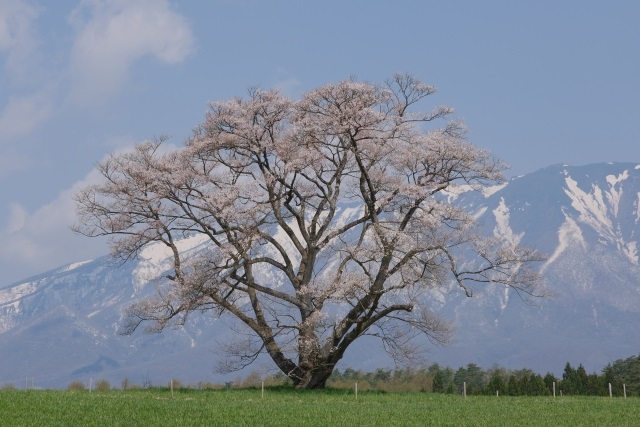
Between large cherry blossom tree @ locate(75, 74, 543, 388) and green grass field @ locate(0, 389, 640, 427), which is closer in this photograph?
green grass field @ locate(0, 389, 640, 427)

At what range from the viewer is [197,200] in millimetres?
50344

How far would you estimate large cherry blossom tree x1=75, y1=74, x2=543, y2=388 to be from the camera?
46750mm

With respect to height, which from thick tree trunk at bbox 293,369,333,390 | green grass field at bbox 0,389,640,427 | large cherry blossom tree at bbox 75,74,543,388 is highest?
large cherry blossom tree at bbox 75,74,543,388

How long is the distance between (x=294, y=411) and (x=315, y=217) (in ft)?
54.7

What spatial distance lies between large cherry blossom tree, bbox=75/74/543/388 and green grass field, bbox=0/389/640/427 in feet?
18.5

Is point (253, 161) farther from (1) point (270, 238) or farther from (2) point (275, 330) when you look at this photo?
(2) point (275, 330)

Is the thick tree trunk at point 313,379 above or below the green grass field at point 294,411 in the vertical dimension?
above

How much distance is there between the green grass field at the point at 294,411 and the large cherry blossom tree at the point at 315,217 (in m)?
5.65

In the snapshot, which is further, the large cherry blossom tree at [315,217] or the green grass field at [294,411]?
the large cherry blossom tree at [315,217]

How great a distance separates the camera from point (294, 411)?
34.5m

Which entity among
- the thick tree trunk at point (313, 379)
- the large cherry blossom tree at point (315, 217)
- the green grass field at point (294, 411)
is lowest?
the green grass field at point (294, 411)

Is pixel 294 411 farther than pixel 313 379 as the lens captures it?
No

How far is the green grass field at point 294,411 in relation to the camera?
3067 centimetres

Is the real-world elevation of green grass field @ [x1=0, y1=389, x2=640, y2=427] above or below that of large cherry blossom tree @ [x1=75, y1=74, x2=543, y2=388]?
below
